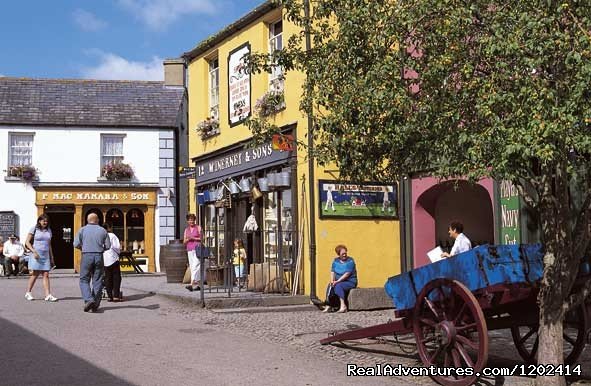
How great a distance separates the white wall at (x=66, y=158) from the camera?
26.6 m

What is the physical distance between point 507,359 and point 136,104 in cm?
2283

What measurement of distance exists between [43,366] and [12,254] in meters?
17.9

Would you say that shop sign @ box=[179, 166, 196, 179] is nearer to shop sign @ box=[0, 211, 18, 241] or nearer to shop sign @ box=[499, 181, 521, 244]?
shop sign @ box=[0, 211, 18, 241]

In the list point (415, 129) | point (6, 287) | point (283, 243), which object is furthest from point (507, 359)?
point (6, 287)

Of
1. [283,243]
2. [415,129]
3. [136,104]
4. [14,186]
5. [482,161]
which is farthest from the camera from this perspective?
[136,104]

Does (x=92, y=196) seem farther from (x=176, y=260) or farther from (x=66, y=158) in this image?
(x=176, y=260)

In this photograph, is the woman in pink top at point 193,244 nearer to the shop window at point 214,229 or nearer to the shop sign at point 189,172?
the shop window at point 214,229

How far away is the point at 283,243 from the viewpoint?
1511cm

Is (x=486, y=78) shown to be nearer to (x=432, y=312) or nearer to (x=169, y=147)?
(x=432, y=312)

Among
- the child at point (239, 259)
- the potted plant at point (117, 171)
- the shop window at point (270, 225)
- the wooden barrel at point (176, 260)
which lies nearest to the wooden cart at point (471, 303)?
the shop window at point (270, 225)

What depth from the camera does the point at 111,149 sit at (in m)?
27.7

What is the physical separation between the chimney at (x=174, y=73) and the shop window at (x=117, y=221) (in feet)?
18.9

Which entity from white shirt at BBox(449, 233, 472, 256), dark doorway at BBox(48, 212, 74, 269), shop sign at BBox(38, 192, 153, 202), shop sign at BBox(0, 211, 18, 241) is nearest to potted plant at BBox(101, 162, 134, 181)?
shop sign at BBox(38, 192, 153, 202)

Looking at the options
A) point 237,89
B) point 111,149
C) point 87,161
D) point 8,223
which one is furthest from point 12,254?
point 237,89
